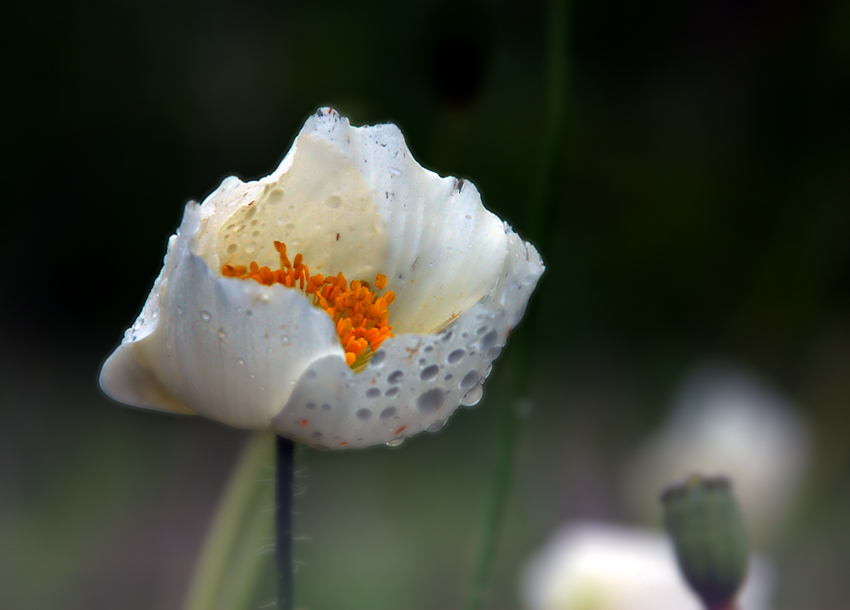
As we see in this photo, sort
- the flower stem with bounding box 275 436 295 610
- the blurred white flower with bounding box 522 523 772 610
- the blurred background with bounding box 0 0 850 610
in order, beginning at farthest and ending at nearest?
the blurred background with bounding box 0 0 850 610 → the blurred white flower with bounding box 522 523 772 610 → the flower stem with bounding box 275 436 295 610

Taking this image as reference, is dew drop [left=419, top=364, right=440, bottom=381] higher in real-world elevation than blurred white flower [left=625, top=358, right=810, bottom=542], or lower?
lower

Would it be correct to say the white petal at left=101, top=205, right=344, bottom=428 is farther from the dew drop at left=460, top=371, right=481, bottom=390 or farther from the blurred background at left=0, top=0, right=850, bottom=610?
the blurred background at left=0, top=0, right=850, bottom=610

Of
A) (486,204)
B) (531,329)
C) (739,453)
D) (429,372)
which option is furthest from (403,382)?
(486,204)

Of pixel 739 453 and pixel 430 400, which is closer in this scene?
pixel 430 400

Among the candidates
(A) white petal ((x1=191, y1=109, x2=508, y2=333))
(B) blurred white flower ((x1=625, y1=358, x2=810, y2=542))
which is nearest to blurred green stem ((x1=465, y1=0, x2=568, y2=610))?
(A) white petal ((x1=191, y1=109, x2=508, y2=333))

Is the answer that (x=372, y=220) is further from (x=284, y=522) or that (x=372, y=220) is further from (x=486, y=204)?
(x=486, y=204)

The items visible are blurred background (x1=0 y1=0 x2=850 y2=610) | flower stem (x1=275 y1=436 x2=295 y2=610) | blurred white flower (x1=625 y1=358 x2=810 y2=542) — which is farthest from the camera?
blurred background (x1=0 y1=0 x2=850 y2=610)

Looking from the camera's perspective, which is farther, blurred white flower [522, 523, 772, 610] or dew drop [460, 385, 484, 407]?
blurred white flower [522, 523, 772, 610]
